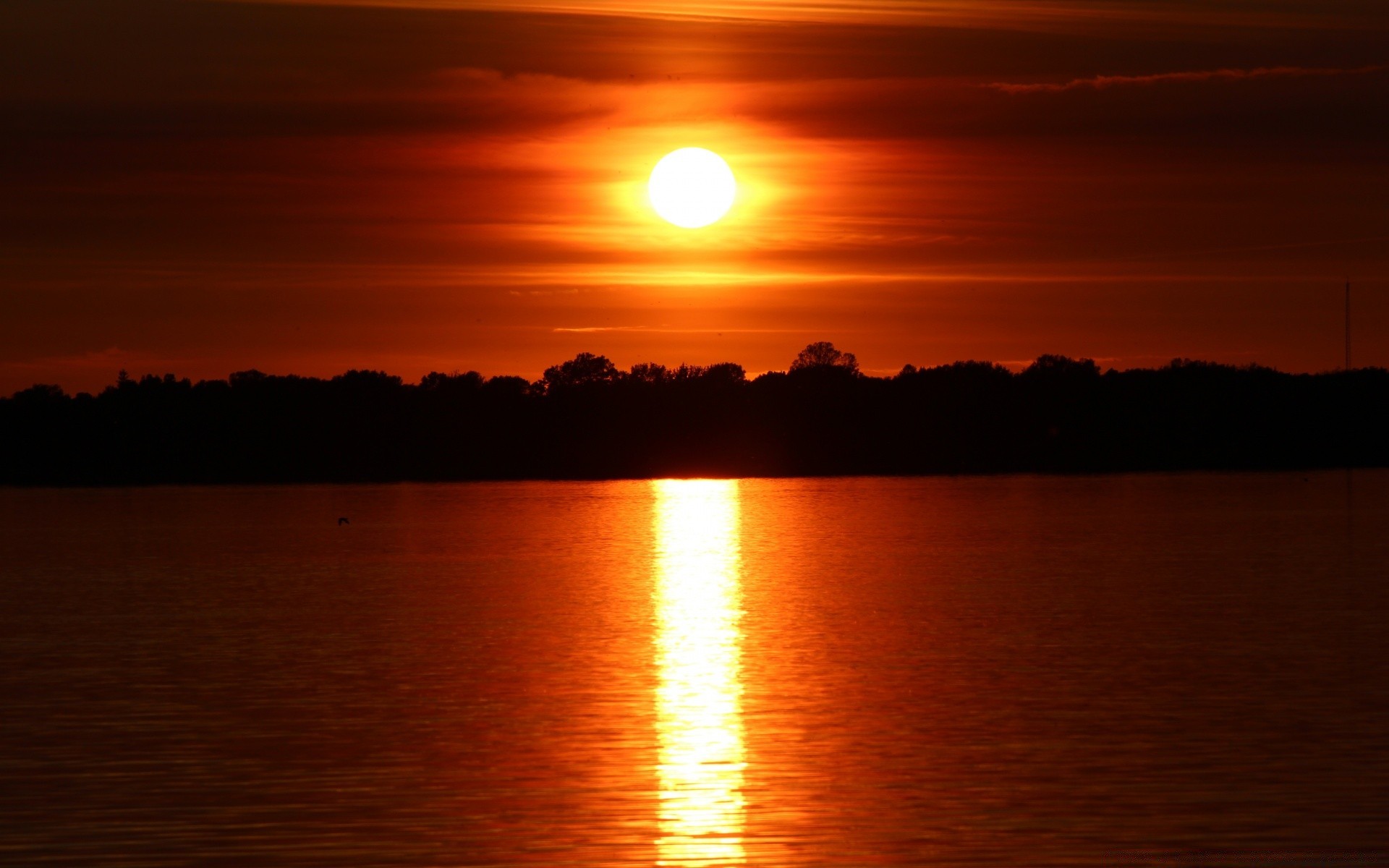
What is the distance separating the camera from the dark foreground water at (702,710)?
65.5 feet

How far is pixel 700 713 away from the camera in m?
28.6

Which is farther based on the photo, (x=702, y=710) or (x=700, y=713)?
(x=702, y=710)

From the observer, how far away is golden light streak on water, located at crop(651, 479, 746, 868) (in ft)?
64.7

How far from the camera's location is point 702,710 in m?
28.9

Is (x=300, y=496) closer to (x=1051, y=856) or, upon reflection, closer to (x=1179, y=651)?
(x=1179, y=651)

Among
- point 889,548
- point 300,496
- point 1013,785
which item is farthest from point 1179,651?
point 300,496

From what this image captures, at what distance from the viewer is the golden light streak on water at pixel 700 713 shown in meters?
19.7

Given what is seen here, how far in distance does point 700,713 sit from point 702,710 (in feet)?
1.08

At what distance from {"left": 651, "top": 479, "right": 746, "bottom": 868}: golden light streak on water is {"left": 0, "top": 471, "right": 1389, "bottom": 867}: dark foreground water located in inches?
3.8

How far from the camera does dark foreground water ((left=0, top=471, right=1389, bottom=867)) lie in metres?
20.0

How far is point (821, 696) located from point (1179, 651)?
9.78m

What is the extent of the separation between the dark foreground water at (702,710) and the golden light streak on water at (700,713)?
3.8 inches

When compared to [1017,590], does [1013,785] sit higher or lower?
lower

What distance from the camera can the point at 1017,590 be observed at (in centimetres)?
5141
